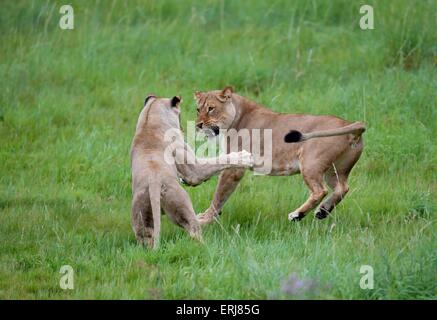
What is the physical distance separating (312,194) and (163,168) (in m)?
1.26

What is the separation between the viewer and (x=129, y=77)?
10570 millimetres

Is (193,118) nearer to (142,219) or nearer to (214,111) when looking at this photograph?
(214,111)

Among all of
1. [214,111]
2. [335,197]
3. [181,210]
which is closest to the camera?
[181,210]

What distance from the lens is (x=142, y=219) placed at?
669 cm

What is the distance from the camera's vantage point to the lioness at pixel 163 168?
6.62 m

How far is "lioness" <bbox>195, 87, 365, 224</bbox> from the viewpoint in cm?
741

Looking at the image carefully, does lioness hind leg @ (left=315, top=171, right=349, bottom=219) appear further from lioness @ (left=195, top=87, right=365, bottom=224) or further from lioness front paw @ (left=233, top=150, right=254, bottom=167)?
lioness front paw @ (left=233, top=150, right=254, bottom=167)

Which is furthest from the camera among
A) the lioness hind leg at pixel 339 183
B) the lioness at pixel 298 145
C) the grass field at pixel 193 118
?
the lioness hind leg at pixel 339 183

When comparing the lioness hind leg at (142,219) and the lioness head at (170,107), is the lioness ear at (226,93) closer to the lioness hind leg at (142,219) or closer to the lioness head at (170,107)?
the lioness head at (170,107)

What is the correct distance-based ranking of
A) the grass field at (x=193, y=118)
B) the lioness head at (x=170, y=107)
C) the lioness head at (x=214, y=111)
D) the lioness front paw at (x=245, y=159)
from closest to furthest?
the grass field at (x=193, y=118), the lioness front paw at (x=245, y=159), the lioness head at (x=170, y=107), the lioness head at (x=214, y=111)

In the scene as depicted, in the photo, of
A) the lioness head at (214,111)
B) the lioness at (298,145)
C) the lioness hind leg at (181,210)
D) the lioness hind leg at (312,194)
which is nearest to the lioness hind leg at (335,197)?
the lioness at (298,145)

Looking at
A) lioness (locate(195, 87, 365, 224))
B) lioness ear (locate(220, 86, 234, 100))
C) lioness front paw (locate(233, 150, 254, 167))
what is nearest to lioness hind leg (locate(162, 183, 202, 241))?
lioness front paw (locate(233, 150, 254, 167))

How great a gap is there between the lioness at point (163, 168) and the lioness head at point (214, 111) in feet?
2.17

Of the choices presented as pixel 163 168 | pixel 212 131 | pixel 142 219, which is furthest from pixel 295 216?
pixel 142 219
